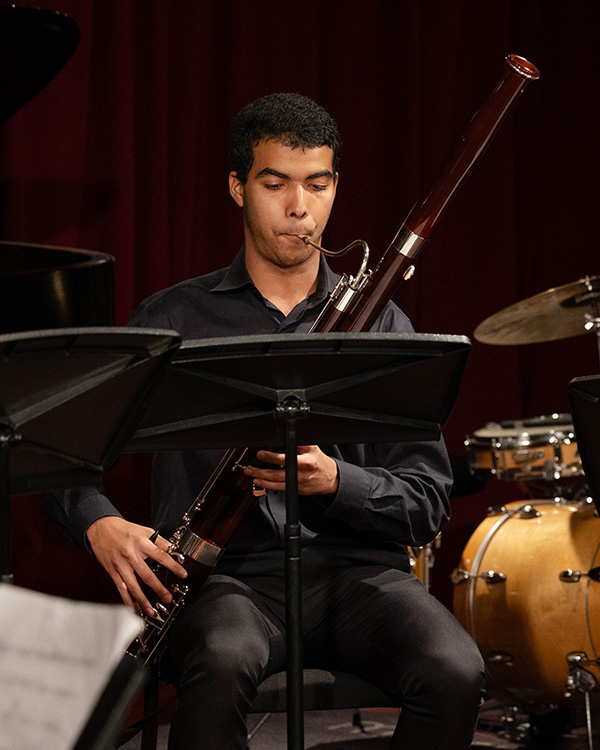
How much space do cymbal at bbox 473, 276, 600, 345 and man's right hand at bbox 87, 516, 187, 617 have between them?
139 centimetres

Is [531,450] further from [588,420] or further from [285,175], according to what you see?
[588,420]

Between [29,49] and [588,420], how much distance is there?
118 cm

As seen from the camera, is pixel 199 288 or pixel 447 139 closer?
pixel 199 288

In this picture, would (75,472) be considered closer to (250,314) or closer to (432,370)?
(432,370)

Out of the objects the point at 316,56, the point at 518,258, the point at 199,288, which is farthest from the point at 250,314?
the point at 518,258

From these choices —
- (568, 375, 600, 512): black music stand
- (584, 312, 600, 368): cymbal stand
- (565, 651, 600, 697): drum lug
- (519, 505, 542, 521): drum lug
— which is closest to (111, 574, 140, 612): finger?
(568, 375, 600, 512): black music stand

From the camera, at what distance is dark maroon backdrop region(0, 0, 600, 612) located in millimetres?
2637

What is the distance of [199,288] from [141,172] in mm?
1004

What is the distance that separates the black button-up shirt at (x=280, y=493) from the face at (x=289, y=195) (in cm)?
11

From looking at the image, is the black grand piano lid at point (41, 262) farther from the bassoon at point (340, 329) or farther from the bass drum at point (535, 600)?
the bass drum at point (535, 600)

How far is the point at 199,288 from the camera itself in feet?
6.41

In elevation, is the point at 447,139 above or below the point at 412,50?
below

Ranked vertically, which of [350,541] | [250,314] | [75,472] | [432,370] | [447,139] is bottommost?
[350,541]

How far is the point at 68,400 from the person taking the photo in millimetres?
1084
